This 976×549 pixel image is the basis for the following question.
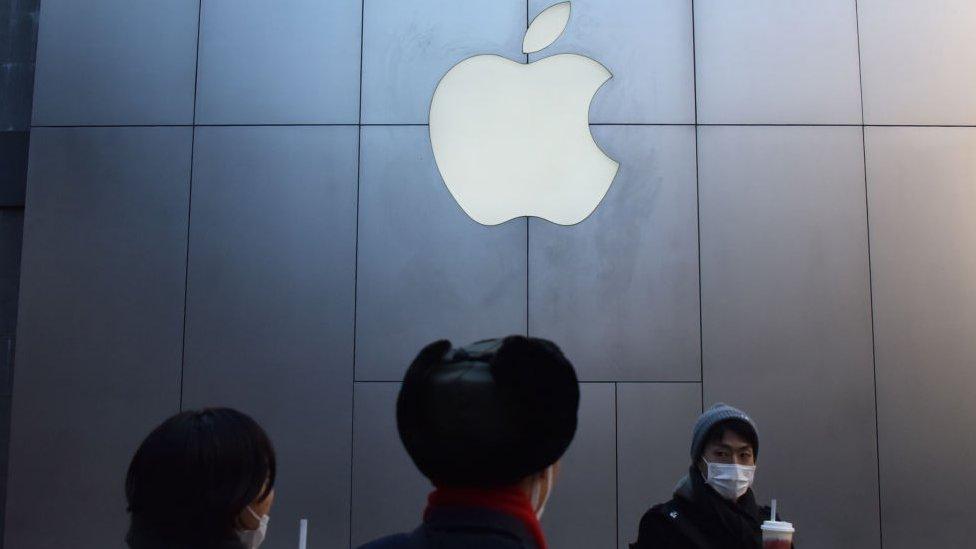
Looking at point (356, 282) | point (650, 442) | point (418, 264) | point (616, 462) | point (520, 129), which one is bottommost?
point (616, 462)

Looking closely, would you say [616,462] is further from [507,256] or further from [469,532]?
[469,532]

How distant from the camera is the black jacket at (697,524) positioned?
326 cm

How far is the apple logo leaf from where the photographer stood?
236 inches

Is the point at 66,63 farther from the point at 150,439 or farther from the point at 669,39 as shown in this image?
the point at 150,439

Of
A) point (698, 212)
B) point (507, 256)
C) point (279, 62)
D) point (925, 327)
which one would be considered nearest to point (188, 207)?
point (279, 62)

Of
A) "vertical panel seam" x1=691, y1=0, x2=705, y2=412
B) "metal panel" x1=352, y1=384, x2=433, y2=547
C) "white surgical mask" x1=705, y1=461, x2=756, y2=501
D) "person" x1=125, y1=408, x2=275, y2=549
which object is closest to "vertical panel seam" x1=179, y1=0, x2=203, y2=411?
"metal panel" x1=352, y1=384, x2=433, y2=547

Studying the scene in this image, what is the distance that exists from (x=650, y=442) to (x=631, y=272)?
1062 millimetres

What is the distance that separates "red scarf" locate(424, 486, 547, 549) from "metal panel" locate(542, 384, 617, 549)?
4157 mm

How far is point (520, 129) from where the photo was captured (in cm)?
600

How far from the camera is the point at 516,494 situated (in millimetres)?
1444

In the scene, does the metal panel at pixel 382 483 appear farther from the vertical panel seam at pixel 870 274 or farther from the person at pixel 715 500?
the vertical panel seam at pixel 870 274

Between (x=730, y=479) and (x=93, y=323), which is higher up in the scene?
(x=93, y=323)

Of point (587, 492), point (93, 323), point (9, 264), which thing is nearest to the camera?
point (587, 492)

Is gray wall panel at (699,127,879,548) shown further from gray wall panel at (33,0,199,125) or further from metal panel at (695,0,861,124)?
gray wall panel at (33,0,199,125)
